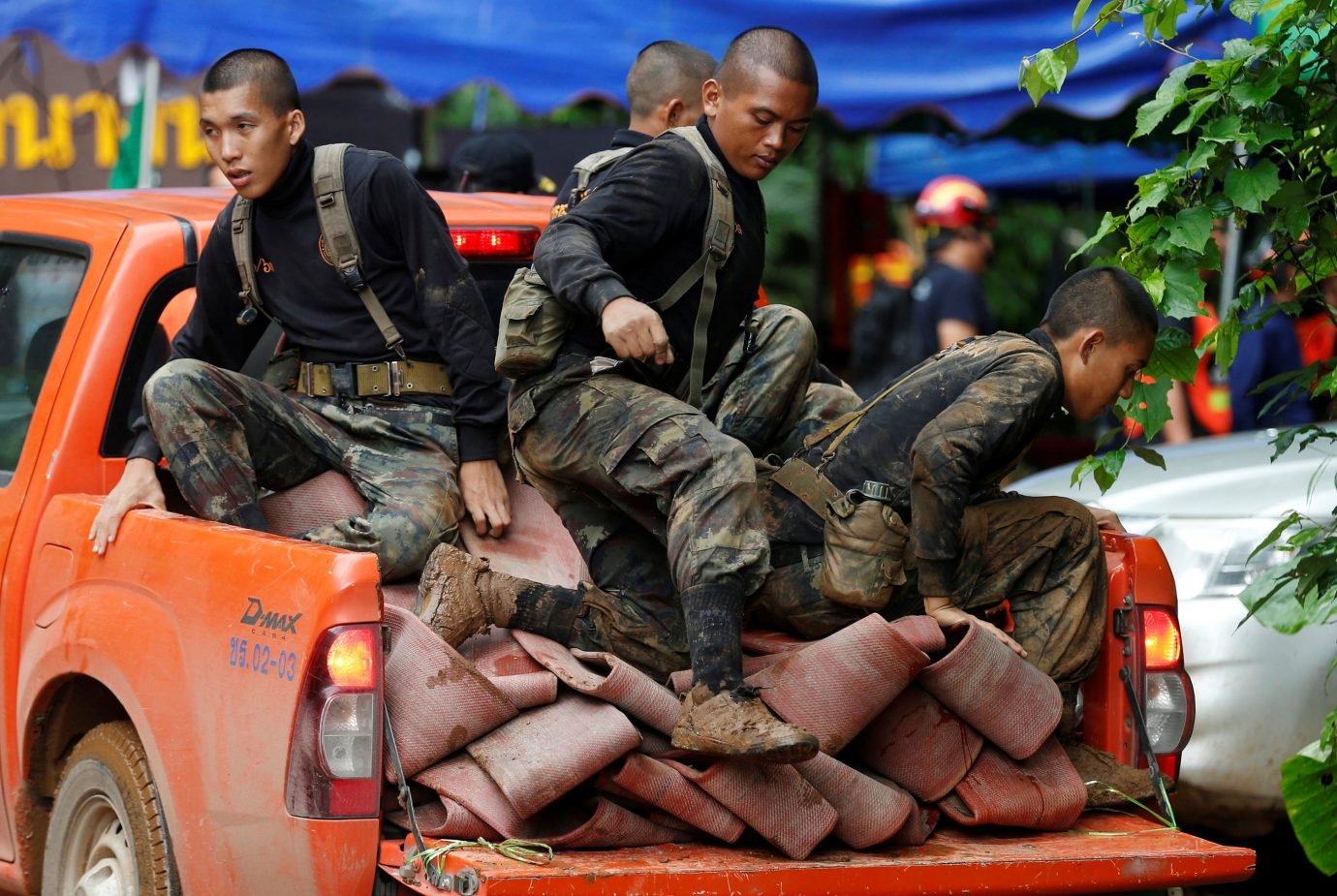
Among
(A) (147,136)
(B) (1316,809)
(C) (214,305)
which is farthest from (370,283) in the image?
(A) (147,136)

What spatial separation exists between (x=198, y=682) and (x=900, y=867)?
138 cm

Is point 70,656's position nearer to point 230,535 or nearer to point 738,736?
point 230,535

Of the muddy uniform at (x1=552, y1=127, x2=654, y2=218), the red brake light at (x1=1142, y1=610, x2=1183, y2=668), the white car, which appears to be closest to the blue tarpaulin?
the white car

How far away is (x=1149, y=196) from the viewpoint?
3.78 metres

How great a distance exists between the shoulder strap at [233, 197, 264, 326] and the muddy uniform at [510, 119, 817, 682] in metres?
0.81

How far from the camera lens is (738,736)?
3121mm

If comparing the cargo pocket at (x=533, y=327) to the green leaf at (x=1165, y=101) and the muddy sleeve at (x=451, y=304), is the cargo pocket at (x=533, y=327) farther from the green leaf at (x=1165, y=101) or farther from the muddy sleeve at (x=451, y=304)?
the green leaf at (x=1165, y=101)

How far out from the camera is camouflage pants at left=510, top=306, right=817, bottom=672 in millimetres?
3482

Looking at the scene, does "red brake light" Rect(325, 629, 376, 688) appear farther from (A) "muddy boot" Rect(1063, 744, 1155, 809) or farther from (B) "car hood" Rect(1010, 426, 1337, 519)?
(B) "car hood" Rect(1010, 426, 1337, 519)

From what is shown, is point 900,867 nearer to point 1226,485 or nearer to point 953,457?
point 953,457

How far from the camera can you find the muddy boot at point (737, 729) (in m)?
3.07

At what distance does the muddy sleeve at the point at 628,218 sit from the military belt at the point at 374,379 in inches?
27.3

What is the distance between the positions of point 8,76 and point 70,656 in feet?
33.4

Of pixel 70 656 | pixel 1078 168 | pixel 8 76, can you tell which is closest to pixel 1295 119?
pixel 70 656
